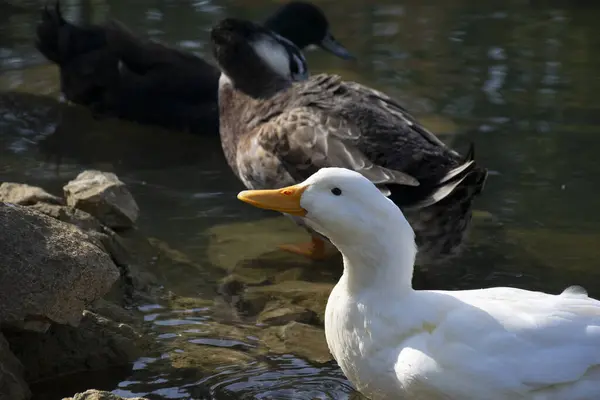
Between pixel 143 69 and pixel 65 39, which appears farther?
pixel 65 39

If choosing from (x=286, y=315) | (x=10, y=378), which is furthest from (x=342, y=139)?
(x=10, y=378)

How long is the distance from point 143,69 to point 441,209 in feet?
12.7

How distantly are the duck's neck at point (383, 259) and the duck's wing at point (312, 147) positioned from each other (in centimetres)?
148

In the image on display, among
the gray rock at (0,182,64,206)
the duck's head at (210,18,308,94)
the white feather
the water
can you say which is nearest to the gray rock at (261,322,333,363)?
the water

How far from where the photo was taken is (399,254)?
3.92m

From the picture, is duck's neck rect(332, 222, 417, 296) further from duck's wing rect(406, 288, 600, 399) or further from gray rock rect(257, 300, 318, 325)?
gray rock rect(257, 300, 318, 325)

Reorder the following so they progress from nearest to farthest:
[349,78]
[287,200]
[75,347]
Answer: [287,200] < [75,347] < [349,78]

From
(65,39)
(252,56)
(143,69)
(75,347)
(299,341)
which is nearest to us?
(75,347)

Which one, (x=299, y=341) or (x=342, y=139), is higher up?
(x=342, y=139)

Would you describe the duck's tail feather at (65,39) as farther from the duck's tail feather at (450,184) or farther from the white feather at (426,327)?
the white feather at (426,327)

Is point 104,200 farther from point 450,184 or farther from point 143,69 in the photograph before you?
point 143,69

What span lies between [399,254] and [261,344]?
128 cm

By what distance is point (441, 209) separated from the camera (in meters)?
5.62

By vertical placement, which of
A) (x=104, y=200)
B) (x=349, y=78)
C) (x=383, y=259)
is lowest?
(x=349, y=78)
